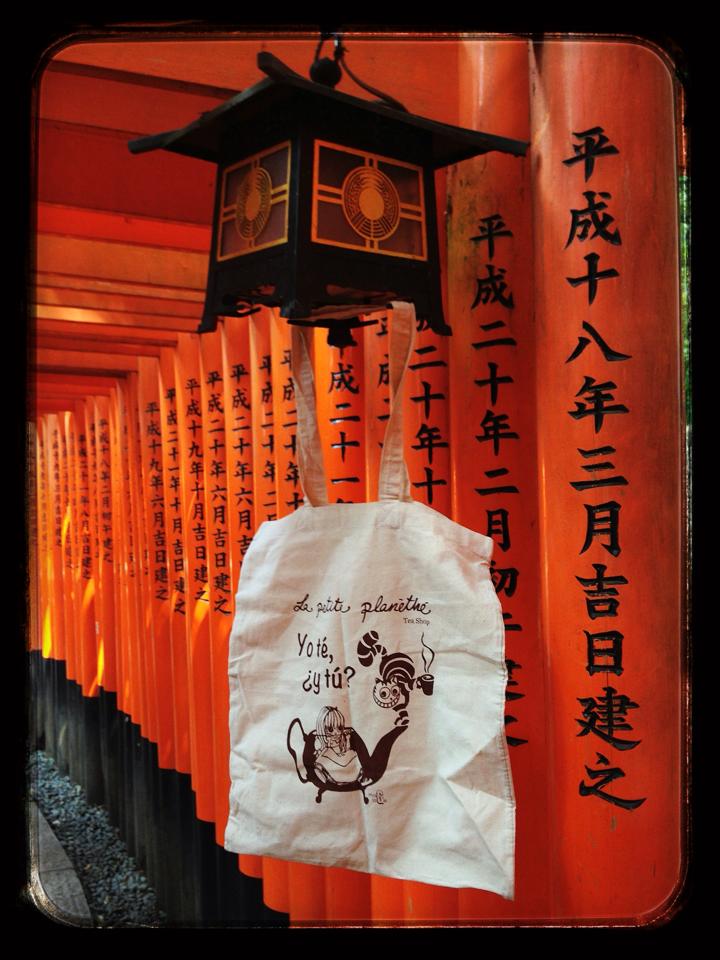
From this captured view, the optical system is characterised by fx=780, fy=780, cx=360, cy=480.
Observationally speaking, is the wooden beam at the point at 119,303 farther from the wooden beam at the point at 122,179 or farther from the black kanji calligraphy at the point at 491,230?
the black kanji calligraphy at the point at 491,230

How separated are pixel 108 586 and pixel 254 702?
6632 millimetres

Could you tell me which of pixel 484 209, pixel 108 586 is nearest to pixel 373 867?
pixel 484 209

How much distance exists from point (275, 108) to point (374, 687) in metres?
1.37

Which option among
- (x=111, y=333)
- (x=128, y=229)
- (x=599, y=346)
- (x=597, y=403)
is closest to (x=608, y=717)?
(x=597, y=403)

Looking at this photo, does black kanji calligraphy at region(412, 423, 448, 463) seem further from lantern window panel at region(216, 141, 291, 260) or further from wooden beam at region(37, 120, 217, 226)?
wooden beam at region(37, 120, 217, 226)

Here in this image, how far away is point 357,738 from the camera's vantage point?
173 cm

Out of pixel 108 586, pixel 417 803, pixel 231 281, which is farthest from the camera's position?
pixel 108 586

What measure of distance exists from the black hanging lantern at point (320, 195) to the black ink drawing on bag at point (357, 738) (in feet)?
2.61

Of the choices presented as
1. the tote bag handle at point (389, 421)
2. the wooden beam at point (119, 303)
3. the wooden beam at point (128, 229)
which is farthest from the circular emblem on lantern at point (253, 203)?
the wooden beam at point (119, 303)

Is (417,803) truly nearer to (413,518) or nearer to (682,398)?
(413,518)

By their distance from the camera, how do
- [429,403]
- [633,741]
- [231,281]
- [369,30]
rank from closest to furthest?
[369,30] → [633,741] → [231,281] → [429,403]

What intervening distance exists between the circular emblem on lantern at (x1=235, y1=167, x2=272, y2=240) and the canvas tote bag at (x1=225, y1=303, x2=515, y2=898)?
0.32 m

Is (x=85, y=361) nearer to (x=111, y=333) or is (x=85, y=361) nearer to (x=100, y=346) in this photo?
(x=100, y=346)

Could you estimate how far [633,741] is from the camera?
6.01ft
